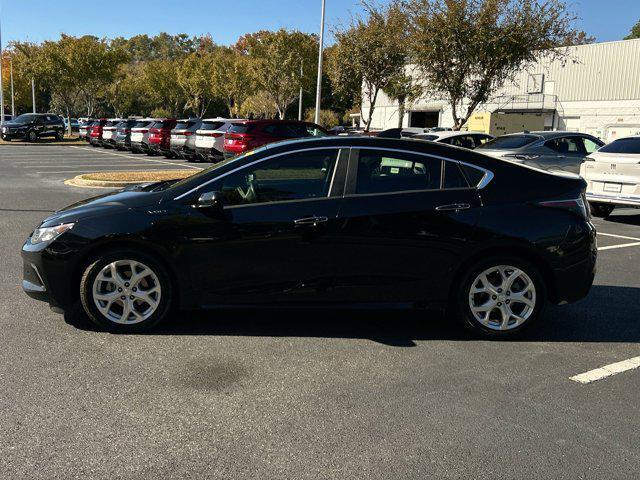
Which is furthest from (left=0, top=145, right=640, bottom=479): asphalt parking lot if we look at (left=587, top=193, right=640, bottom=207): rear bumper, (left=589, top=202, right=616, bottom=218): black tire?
(left=589, top=202, right=616, bottom=218): black tire

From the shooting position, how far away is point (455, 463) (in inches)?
119

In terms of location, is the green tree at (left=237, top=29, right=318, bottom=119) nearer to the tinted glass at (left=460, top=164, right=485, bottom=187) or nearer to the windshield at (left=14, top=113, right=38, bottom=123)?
the windshield at (left=14, top=113, right=38, bottom=123)

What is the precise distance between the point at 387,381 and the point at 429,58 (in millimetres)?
18977

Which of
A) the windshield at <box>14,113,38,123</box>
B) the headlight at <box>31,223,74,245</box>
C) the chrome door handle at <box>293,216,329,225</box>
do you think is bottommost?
the headlight at <box>31,223,74,245</box>

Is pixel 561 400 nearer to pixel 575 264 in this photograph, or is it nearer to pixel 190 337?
pixel 575 264

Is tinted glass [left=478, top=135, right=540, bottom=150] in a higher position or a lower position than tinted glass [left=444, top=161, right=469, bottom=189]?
higher

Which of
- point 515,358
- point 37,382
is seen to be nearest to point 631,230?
point 515,358

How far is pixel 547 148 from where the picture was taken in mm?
13312

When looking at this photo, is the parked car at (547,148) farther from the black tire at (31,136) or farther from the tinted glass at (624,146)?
the black tire at (31,136)

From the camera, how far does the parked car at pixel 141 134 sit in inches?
1069

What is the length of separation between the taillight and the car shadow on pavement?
1.01 metres

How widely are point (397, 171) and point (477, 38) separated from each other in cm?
1734

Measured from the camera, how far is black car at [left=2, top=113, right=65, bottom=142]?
3572 centimetres

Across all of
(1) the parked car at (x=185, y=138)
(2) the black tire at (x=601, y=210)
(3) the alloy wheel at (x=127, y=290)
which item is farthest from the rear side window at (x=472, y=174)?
(1) the parked car at (x=185, y=138)
